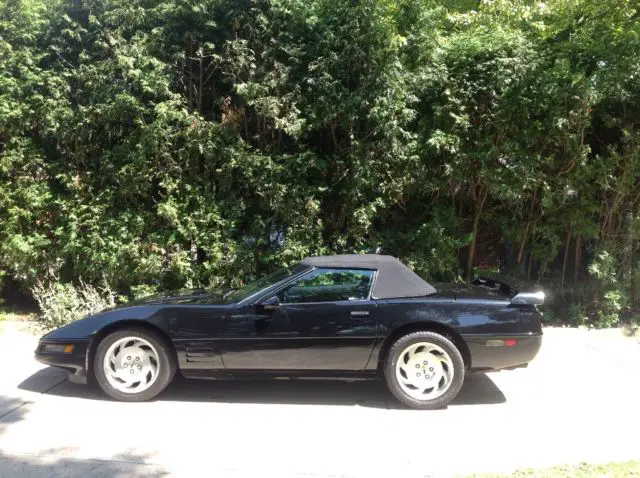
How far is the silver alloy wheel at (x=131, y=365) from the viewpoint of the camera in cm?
457

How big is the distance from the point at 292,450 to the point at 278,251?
11.8ft

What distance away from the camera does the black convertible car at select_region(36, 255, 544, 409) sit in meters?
4.49

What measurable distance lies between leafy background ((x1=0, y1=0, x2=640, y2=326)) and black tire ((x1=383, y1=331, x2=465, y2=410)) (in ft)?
8.55

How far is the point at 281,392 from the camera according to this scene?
486cm

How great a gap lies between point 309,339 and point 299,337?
0.28ft

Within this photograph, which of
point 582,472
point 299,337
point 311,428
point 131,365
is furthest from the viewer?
point 131,365

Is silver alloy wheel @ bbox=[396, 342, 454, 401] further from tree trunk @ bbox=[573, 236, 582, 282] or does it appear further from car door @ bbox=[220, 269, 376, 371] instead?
tree trunk @ bbox=[573, 236, 582, 282]

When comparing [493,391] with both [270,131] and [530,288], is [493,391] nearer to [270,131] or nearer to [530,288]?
[530,288]

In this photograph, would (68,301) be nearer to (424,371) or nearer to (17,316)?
(17,316)

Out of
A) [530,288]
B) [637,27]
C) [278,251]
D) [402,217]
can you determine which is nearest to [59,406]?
[278,251]

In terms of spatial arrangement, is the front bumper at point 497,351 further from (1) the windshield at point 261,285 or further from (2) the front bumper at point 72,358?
(2) the front bumper at point 72,358

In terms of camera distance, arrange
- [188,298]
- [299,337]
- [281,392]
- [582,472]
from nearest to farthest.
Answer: [582,472], [299,337], [281,392], [188,298]

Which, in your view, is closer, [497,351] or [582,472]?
[582,472]

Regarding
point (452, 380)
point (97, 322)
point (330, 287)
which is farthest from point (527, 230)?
point (97, 322)
